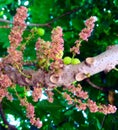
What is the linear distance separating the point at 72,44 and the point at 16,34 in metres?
1.44

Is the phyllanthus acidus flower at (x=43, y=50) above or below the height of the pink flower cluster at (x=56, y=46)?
above

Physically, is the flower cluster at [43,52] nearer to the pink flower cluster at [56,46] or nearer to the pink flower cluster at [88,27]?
the pink flower cluster at [56,46]

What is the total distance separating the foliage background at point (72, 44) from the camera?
2260mm

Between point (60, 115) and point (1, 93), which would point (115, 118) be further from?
point (1, 93)

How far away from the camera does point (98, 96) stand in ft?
7.63

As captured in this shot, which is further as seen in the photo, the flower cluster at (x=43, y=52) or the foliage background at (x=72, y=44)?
the foliage background at (x=72, y=44)

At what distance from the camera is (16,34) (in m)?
1.02

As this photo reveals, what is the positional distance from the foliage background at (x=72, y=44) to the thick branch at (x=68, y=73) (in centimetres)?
105

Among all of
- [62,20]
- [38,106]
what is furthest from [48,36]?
[38,106]

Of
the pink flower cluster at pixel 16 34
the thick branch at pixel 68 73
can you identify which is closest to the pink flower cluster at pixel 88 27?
the thick branch at pixel 68 73

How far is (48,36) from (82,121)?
2.18 feet

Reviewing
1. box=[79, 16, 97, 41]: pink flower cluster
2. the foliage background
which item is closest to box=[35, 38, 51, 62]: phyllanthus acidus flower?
box=[79, 16, 97, 41]: pink flower cluster

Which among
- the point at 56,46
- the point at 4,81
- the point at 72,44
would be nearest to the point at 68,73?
the point at 56,46

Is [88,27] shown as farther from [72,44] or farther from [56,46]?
[72,44]
